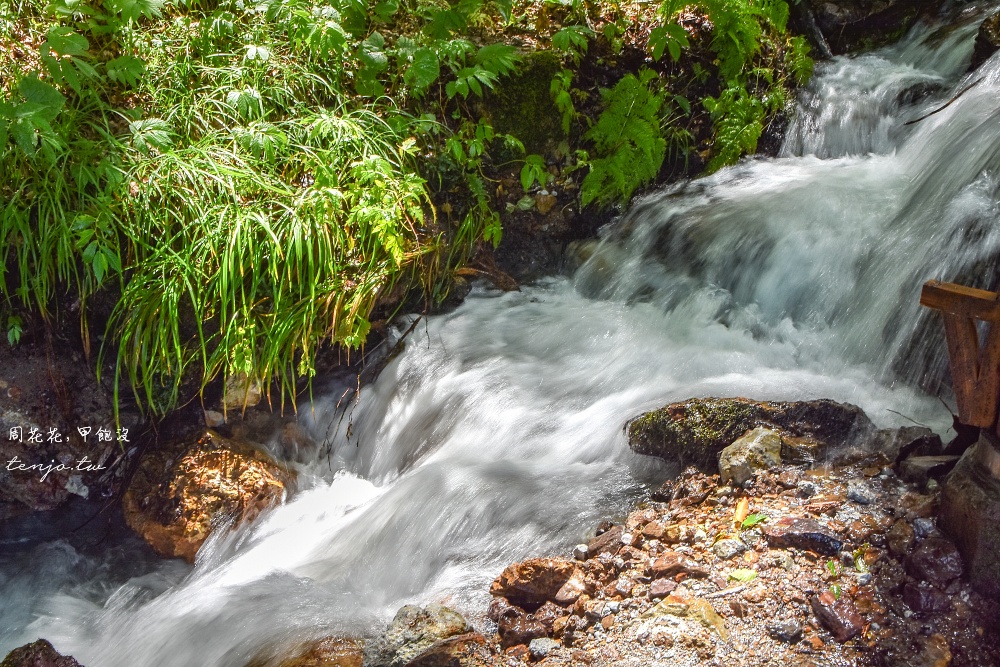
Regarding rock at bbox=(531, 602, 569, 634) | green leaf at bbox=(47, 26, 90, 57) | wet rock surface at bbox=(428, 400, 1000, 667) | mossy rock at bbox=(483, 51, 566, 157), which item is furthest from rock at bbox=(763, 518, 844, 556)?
green leaf at bbox=(47, 26, 90, 57)

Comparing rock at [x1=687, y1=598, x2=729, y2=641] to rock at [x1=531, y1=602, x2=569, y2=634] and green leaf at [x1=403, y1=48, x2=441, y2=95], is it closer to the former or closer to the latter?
rock at [x1=531, y1=602, x2=569, y2=634]

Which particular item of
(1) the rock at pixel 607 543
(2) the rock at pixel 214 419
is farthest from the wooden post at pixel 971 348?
(2) the rock at pixel 214 419

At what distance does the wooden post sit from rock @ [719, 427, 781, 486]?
2.28 ft

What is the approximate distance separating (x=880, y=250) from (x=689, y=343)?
1.16 metres

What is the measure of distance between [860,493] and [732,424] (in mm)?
557

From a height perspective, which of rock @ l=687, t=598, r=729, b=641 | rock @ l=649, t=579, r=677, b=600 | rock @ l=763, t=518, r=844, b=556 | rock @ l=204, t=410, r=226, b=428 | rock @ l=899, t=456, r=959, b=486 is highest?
rock @ l=899, t=456, r=959, b=486

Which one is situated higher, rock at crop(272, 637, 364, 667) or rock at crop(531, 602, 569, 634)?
rock at crop(531, 602, 569, 634)

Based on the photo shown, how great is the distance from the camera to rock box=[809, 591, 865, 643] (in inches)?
80.4

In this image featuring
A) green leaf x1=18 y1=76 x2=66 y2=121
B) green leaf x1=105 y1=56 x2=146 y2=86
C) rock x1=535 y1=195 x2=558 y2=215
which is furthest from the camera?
rock x1=535 y1=195 x2=558 y2=215

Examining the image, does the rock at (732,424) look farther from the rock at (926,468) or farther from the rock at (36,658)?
the rock at (36,658)

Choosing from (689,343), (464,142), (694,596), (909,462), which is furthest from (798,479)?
(464,142)

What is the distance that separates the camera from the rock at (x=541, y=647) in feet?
7.33

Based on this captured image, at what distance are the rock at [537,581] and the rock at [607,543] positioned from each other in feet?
0.44

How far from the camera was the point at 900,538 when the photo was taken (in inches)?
89.6
